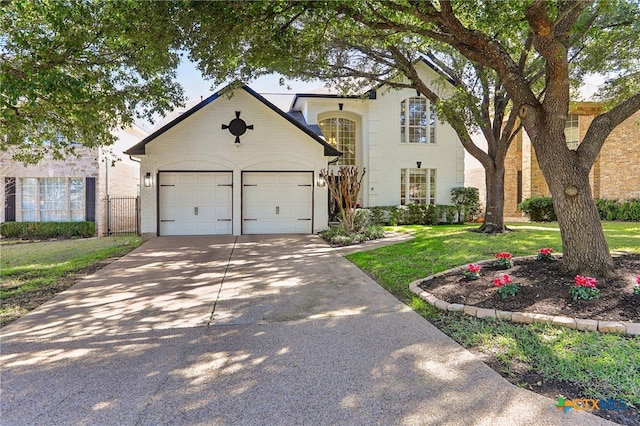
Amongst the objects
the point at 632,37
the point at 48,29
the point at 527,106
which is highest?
the point at 632,37

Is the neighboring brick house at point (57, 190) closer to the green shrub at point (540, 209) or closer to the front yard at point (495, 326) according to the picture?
the front yard at point (495, 326)

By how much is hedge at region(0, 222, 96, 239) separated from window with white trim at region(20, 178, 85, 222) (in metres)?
0.40

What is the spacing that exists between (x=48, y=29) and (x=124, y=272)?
5.41 m

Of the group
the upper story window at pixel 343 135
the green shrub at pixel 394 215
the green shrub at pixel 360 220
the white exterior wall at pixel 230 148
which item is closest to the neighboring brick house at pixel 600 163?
the green shrub at pixel 394 215

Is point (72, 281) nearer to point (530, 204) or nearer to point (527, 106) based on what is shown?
point (527, 106)

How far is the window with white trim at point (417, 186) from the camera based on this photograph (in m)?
18.4

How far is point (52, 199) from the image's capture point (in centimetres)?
1617

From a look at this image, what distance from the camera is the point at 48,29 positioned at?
7.76m

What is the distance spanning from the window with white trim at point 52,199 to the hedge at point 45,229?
0.40 meters

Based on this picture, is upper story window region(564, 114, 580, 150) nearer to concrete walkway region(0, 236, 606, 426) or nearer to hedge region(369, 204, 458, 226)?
hedge region(369, 204, 458, 226)

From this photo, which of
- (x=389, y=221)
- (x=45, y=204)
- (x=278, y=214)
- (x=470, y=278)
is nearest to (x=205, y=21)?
(x=470, y=278)

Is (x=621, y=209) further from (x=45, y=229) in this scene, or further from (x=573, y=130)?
(x=45, y=229)

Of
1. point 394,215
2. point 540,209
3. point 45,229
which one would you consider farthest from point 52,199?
point 540,209

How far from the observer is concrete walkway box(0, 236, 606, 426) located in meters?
2.79
